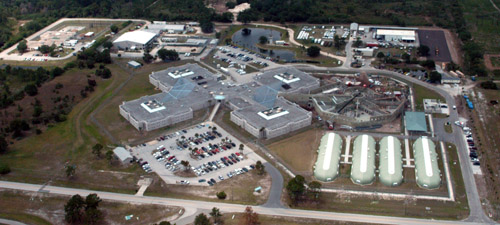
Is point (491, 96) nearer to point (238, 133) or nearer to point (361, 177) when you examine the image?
point (361, 177)

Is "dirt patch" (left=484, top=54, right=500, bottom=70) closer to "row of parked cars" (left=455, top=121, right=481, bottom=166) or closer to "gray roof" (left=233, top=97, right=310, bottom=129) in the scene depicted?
"row of parked cars" (left=455, top=121, right=481, bottom=166)

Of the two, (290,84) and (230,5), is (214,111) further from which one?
(230,5)

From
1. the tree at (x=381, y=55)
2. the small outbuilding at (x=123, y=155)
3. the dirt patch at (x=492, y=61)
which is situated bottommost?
the small outbuilding at (x=123, y=155)

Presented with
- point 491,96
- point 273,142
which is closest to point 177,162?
point 273,142

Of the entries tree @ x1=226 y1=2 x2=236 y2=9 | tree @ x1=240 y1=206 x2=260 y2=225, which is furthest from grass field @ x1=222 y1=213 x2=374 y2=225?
tree @ x1=226 y1=2 x2=236 y2=9

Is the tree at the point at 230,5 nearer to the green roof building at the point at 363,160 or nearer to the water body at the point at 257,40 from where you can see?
the water body at the point at 257,40

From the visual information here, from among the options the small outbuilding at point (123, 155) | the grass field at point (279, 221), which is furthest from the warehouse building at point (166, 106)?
the grass field at point (279, 221)
